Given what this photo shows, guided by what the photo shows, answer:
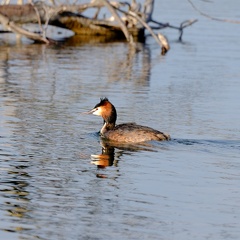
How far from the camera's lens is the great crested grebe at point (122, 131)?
14.2m

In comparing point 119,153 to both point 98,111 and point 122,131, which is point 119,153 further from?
point 98,111

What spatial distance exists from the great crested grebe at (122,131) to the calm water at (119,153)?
0.59 feet

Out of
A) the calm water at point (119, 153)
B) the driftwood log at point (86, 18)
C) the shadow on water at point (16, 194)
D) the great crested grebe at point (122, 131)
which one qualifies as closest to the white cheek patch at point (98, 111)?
the great crested grebe at point (122, 131)

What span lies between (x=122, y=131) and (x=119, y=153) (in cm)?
80

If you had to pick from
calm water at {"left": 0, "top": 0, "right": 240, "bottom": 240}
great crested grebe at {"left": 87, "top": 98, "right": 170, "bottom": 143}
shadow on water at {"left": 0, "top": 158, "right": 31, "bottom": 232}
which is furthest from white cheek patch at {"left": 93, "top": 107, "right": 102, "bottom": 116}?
shadow on water at {"left": 0, "top": 158, "right": 31, "bottom": 232}

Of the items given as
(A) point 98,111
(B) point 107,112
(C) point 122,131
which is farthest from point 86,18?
(C) point 122,131

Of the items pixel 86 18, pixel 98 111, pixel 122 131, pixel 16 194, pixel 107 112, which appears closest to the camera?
pixel 16 194

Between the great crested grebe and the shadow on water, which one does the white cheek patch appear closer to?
the great crested grebe

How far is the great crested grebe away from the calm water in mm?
179

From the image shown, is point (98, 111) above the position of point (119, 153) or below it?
above

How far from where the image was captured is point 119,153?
45.6ft

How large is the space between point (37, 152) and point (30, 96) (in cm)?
549

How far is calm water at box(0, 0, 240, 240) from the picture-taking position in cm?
973

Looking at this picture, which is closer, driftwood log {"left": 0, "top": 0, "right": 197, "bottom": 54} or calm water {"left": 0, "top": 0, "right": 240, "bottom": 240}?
calm water {"left": 0, "top": 0, "right": 240, "bottom": 240}
